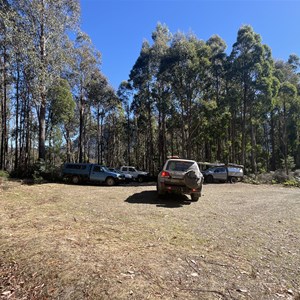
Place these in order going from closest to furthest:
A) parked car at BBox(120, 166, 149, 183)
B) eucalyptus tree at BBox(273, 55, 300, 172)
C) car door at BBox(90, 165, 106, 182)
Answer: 1. car door at BBox(90, 165, 106, 182)
2. parked car at BBox(120, 166, 149, 183)
3. eucalyptus tree at BBox(273, 55, 300, 172)

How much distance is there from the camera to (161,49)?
29000 millimetres

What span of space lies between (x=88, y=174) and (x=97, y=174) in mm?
649

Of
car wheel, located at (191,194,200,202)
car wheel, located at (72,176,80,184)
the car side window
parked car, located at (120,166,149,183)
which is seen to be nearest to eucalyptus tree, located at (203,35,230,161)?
parked car, located at (120,166,149,183)

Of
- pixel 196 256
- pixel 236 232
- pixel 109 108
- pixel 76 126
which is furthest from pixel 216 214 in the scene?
pixel 76 126

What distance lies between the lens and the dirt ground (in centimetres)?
353

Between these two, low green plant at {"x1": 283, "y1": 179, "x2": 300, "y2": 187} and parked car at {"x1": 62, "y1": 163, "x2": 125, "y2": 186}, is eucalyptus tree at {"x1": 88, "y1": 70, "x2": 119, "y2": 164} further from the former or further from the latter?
low green plant at {"x1": 283, "y1": 179, "x2": 300, "y2": 187}

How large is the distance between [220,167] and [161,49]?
14.2 meters

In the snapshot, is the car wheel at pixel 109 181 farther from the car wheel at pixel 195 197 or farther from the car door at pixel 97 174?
the car wheel at pixel 195 197

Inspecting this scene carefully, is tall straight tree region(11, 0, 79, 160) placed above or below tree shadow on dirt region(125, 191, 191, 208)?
above

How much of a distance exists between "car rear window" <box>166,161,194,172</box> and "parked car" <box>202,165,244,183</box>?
44.9ft

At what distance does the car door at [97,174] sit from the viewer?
19750mm

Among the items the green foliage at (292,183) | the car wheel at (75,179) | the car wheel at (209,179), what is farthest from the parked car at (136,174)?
the green foliage at (292,183)

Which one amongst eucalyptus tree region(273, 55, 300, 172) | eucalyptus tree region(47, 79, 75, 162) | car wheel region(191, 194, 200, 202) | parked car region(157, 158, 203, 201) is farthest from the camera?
eucalyptus tree region(273, 55, 300, 172)

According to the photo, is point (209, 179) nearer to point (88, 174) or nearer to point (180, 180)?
point (88, 174)
